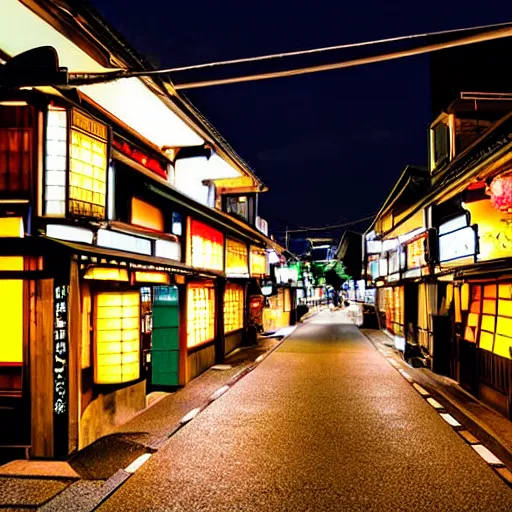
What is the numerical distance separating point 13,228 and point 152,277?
4.54 meters

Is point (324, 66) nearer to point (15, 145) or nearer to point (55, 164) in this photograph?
point (55, 164)

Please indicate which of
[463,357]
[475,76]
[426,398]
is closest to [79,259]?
Result: [426,398]

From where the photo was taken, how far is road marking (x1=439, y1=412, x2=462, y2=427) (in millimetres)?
11516

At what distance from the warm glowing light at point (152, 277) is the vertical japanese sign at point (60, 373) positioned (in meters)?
3.07

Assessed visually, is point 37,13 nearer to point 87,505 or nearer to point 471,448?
point 87,505

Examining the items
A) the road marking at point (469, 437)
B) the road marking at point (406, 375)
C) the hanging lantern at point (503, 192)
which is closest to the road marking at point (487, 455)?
the road marking at point (469, 437)

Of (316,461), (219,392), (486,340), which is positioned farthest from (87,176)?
(486,340)

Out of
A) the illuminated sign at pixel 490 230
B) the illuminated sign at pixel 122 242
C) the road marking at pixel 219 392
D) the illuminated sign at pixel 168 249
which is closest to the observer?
the illuminated sign at pixel 122 242

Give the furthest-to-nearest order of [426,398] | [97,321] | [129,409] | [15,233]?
[426,398], [129,409], [97,321], [15,233]

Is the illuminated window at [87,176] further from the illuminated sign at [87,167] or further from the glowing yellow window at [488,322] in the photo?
the glowing yellow window at [488,322]

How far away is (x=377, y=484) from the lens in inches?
307

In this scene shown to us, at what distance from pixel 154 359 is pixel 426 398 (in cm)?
828

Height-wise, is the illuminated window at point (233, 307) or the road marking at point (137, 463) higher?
the illuminated window at point (233, 307)

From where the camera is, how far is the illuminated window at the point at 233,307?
24656mm
